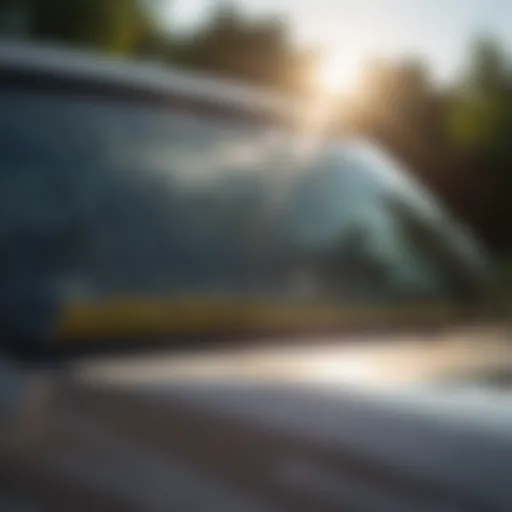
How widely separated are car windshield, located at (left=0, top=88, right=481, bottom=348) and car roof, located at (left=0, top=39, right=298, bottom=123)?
2.0 inches

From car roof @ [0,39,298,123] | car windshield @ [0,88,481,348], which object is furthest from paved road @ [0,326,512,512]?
car roof @ [0,39,298,123]

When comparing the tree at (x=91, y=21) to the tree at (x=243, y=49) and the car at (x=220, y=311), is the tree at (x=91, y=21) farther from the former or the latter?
the car at (x=220, y=311)

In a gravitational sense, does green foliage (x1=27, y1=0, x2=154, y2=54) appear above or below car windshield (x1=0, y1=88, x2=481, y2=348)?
above

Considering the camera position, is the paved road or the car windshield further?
the car windshield

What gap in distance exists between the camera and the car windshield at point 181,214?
295 cm

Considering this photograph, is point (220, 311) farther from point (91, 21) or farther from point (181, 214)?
point (91, 21)

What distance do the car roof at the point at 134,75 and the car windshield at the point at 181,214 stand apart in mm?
52

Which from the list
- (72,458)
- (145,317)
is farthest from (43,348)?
(72,458)

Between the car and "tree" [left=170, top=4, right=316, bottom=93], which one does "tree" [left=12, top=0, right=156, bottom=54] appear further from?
the car

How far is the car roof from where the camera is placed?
10.6 feet

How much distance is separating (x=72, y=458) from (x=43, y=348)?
453mm

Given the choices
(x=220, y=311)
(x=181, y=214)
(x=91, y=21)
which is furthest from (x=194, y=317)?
(x=91, y=21)

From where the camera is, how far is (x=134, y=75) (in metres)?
3.38

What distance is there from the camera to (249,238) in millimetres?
3283
